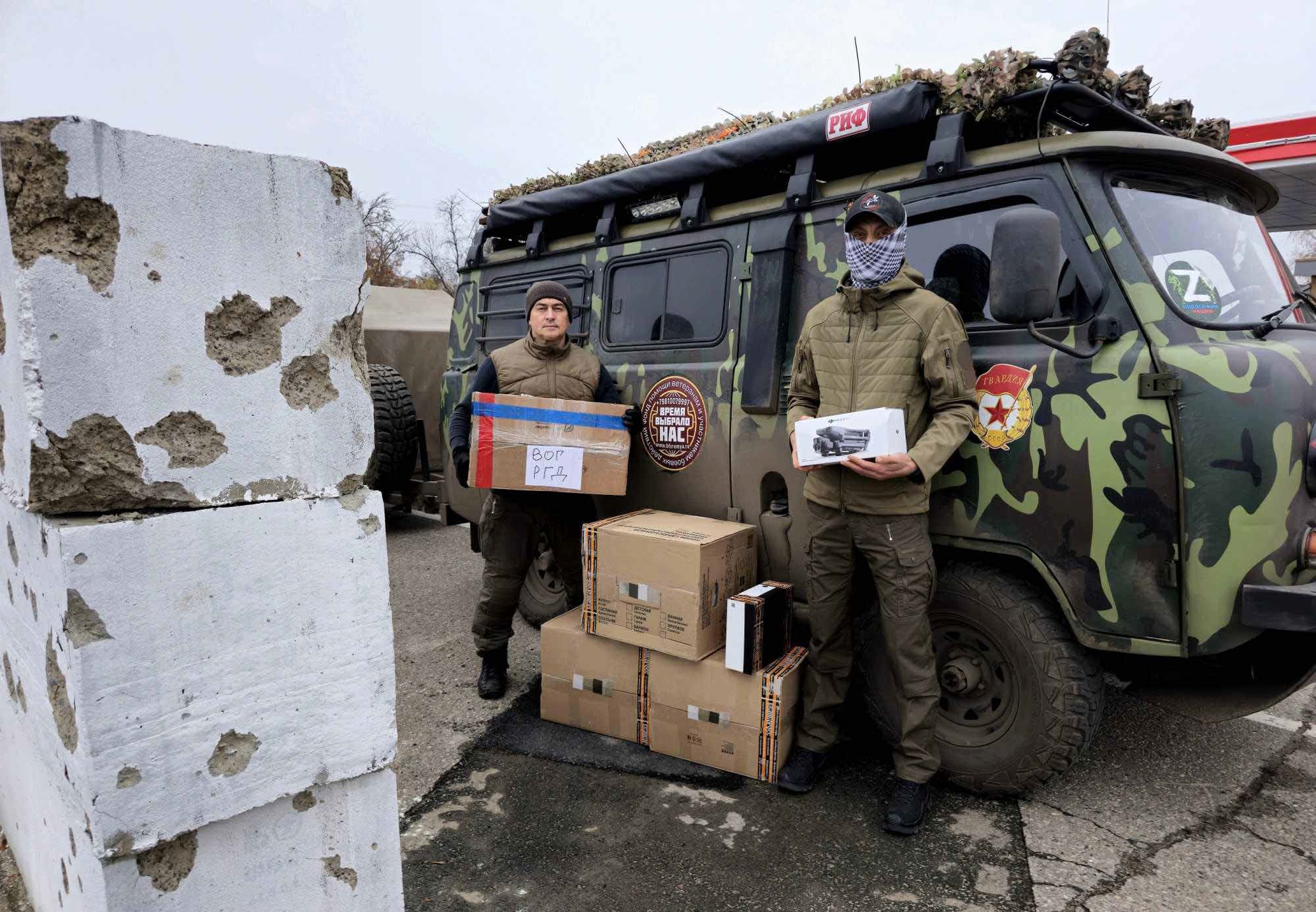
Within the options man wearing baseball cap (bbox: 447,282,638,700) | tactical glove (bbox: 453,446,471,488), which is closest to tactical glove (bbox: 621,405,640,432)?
man wearing baseball cap (bbox: 447,282,638,700)

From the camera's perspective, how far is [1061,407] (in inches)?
107

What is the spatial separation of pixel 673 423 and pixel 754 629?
1165 millimetres

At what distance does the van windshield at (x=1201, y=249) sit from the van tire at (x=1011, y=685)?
1112mm

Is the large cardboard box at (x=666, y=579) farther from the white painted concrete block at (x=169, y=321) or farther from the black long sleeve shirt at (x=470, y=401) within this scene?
the white painted concrete block at (x=169, y=321)

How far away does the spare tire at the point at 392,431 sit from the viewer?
A: 22.2 feet

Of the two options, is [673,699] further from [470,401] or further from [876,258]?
[876,258]

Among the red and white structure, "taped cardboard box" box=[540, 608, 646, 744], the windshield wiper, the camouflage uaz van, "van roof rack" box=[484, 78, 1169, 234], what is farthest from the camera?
the red and white structure

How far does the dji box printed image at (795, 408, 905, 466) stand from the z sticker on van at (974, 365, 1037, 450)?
0.31 meters

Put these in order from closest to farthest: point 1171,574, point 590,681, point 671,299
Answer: point 1171,574, point 590,681, point 671,299

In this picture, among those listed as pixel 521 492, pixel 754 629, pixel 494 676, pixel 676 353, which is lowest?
pixel 494 676

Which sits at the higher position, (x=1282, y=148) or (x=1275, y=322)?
(x=1282, y=148)

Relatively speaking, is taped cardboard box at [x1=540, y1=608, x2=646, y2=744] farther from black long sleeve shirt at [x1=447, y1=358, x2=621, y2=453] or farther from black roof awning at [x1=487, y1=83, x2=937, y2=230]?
black roof awning at [x1=487, y1=83, x2=937, y2=230]

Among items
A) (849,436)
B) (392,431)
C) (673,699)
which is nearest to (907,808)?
(673,699)

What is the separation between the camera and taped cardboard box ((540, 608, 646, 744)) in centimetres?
350
